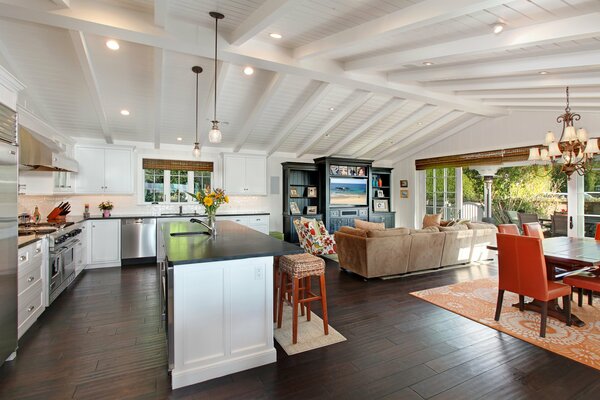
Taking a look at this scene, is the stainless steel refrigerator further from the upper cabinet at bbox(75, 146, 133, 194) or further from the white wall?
the white wall

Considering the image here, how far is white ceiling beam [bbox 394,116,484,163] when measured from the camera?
723 cm

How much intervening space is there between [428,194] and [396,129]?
2.71 meters

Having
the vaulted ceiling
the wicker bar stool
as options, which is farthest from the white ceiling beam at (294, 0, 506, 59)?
the wicker bar stool

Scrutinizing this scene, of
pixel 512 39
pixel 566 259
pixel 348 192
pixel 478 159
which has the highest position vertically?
pixel 512 39

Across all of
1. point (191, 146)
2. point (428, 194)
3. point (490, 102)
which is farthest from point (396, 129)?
point (191, 146)

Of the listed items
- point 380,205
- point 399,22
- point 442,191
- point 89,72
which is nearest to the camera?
point 399,22

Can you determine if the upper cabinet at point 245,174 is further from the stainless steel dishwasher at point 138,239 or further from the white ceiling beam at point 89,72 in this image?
the white ceiling beam at point 89,72

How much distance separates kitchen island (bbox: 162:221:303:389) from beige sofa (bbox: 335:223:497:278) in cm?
243

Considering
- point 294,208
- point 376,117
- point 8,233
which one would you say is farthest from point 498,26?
point 294,208

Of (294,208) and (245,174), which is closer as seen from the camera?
(245,174)

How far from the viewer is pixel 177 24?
10.2 ft

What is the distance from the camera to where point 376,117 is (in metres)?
6.38

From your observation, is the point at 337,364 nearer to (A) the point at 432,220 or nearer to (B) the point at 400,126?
(A) the point at 432,220

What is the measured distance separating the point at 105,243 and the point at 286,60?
472cm
